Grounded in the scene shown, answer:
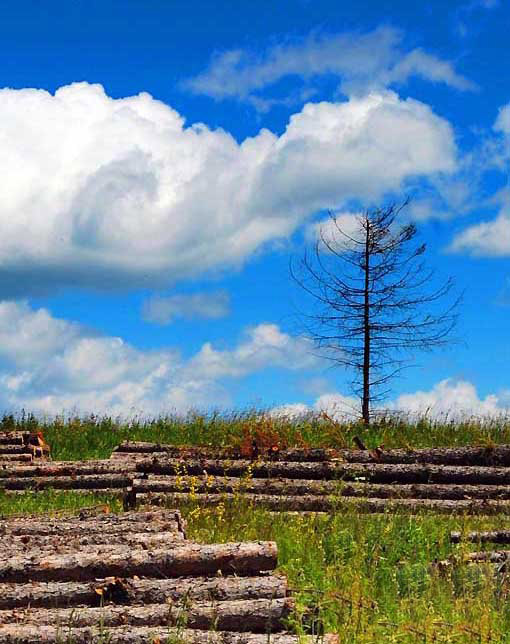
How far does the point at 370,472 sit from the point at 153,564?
824cm

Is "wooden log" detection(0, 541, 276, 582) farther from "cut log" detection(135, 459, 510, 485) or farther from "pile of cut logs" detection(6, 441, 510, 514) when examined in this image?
"cut log" detection(135, 459, 510, 485)

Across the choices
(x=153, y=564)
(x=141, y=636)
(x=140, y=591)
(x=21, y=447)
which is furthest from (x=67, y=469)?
(x=141, y=636)

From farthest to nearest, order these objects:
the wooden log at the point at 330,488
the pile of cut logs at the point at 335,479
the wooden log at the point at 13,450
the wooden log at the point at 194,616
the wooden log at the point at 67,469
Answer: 1. the wooden log at the point at 13,450
2. the wooden log at the point at 67,469
3. the wooden log at the point at 330,488
4. the pile of cut logs at the point at 335,479
5. the wooden log at the point at 194,616

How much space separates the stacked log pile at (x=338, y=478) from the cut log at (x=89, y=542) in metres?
5.33

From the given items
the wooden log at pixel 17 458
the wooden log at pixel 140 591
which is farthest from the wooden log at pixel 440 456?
the wooden log at pixel 140 591

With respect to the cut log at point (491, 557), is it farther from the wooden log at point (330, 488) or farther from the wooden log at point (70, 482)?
the wooden log at point (70, 482)

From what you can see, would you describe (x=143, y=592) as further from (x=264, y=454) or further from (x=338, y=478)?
(x=264, y=454)

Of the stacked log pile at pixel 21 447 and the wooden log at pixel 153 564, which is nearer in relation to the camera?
the wooden log at pixel 153 564

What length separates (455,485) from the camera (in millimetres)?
14727

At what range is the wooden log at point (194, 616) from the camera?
20.4ft

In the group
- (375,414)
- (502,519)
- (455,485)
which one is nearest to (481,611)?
(502,519)

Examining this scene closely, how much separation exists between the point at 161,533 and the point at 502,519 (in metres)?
6.58

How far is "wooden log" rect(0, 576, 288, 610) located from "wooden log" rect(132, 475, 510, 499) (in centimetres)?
736

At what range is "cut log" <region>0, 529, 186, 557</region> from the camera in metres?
7.57
